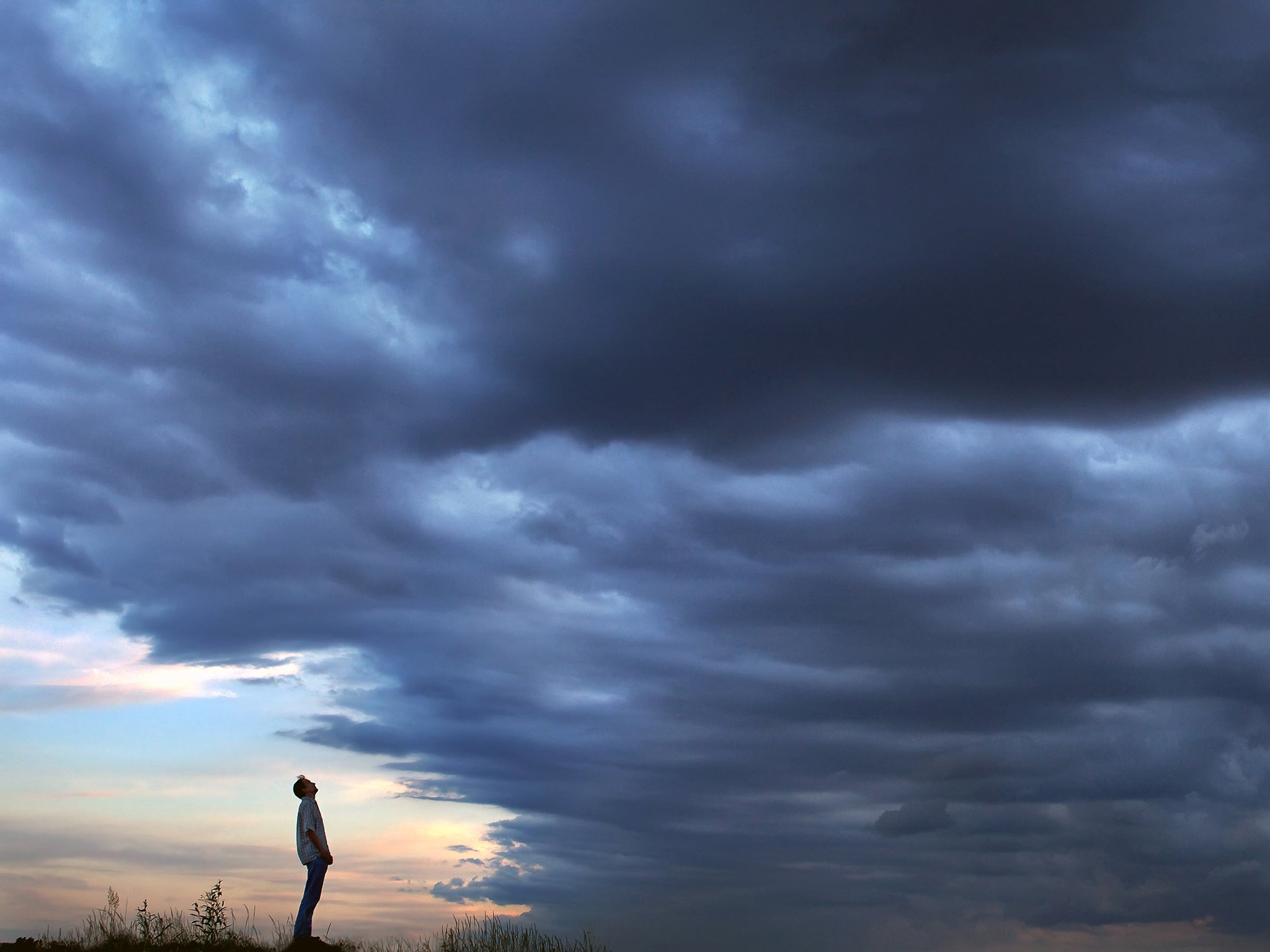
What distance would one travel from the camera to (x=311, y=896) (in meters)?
19.8

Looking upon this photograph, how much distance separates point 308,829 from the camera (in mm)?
19406

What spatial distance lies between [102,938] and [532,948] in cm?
908

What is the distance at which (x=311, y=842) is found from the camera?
19.4m

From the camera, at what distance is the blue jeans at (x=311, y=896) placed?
1958 centimetres

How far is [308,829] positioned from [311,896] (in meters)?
1.44

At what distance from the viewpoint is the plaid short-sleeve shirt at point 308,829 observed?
63.8 ft

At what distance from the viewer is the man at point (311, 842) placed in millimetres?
19438

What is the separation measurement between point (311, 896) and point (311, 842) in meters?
1.18

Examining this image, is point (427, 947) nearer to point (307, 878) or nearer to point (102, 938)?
point (307, 878)

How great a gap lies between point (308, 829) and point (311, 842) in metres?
0.27

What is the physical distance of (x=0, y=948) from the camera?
21391 mm

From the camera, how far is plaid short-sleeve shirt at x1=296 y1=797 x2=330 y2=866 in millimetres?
19453

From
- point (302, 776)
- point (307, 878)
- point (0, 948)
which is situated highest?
point (302, 776)

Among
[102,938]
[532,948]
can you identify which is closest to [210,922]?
[102,938]
